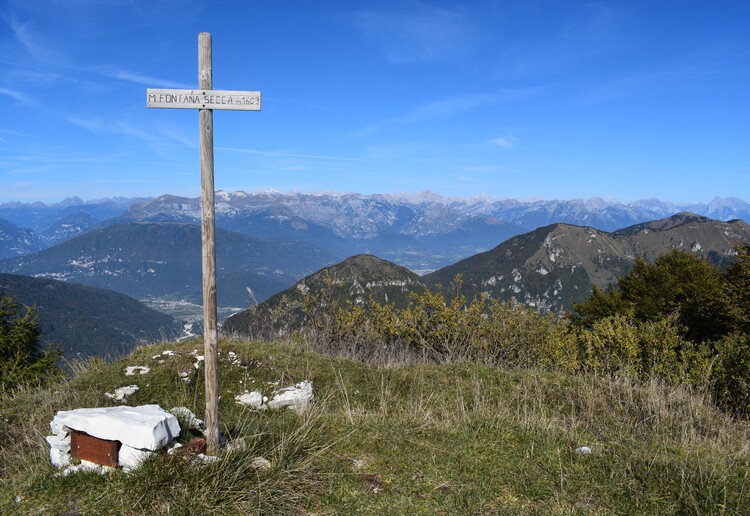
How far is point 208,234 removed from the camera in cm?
591

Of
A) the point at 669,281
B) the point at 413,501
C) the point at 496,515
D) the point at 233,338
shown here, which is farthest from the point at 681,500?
the point at 669,281

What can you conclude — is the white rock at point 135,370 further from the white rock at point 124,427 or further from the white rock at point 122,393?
the white rock at point 124,427

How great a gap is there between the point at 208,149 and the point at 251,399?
764cm

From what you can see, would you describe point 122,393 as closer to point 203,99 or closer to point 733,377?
point 203,99

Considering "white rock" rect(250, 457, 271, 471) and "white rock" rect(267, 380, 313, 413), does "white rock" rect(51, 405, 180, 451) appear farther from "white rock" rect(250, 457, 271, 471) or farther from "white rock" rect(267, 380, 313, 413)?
"white rock" rect(267, 380, 313, 413)

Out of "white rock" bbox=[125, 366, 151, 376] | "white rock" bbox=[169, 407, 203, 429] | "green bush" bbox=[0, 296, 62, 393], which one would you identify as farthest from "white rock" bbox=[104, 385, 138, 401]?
"green bush" bbox=[0, 296, 62, 393]

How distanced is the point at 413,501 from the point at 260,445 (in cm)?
226

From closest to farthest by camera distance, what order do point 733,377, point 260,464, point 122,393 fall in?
1. point 260,464
2. point 122,393
3. point 733,377

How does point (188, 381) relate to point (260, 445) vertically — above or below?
below

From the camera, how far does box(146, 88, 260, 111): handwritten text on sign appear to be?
574cm

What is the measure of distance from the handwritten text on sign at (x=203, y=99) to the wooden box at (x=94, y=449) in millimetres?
4224

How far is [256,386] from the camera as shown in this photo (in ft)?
40.1

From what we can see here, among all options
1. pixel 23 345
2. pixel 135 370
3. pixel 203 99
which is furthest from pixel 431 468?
pixel 23 345

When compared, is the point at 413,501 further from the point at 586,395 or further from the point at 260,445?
the point at 586,395
